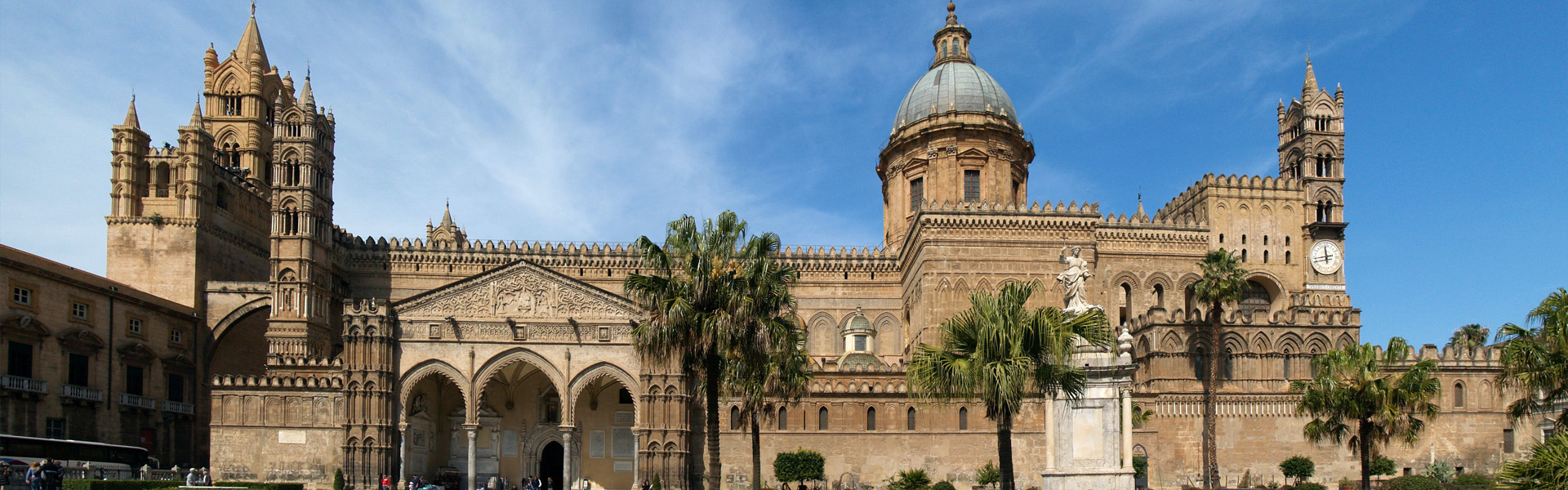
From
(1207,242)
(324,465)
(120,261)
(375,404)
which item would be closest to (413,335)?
(375,404)

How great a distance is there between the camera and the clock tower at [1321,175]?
173 feet

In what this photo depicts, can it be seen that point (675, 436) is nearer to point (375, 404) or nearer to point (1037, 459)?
point (375, 404)

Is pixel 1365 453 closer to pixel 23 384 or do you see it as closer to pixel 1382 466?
pixel 1382 466

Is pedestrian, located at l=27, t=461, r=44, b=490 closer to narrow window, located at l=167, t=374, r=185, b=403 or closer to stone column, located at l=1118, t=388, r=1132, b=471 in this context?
narrow window, located at l=167, t=374, r=185, b=403

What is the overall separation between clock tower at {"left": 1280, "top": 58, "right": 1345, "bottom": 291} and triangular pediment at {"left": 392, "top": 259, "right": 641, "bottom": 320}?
3125 cm

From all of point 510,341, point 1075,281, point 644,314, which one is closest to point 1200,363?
point 644,314

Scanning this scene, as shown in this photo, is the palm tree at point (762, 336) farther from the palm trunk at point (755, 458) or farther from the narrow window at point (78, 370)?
the narrow window at point (78, 370)

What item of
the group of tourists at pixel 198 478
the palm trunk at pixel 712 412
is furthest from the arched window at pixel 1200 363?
the group of tourists at pixel 198 478

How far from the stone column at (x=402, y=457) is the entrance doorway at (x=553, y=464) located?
614 cm

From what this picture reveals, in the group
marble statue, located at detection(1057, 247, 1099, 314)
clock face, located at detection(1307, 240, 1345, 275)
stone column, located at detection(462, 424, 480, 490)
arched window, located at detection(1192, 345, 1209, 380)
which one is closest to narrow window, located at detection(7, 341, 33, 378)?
stone column, located at detection(462, 424, 480, 490)

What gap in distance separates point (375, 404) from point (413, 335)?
2.55 m

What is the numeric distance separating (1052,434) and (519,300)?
23.3 metres

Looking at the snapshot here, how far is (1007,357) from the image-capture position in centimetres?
2089

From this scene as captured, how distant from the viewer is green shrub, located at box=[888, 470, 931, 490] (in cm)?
3988
